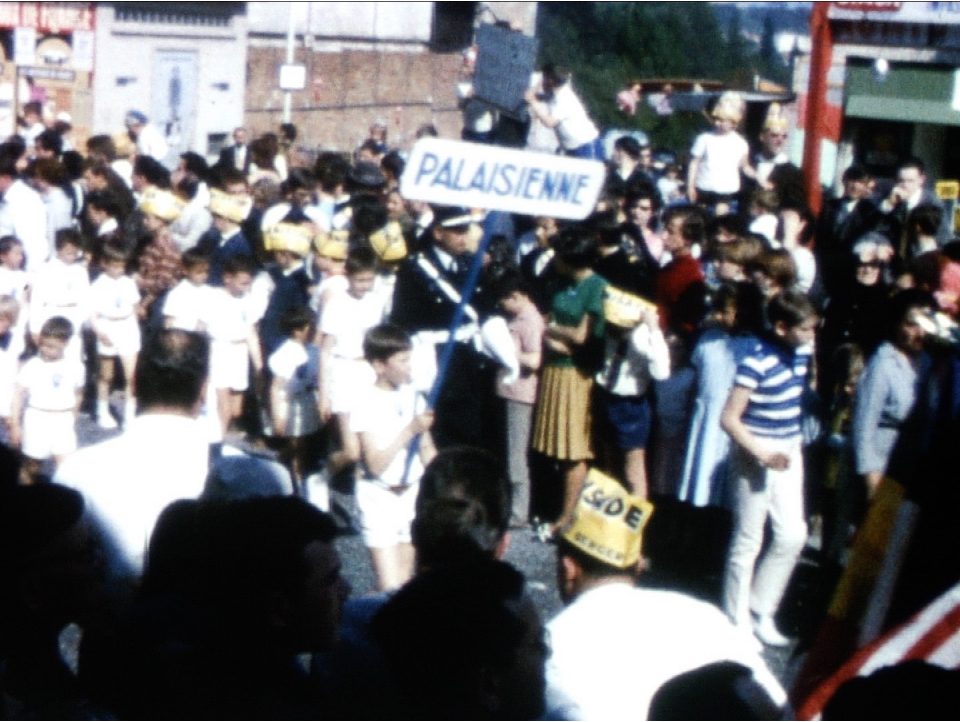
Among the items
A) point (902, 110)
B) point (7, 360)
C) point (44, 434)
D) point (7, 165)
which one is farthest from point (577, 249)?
point (902, 110)

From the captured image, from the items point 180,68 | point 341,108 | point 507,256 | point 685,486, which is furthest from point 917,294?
point 341,108

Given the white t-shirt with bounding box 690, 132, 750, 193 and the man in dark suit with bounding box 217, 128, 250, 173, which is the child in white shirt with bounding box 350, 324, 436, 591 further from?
the man in dark suit with bounding box 217, 128, 250, 173

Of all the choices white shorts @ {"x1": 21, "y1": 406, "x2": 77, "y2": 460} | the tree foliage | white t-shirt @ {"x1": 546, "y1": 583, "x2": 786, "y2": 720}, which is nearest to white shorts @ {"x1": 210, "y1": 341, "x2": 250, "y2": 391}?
white shorts @ {"x1": 21, "y1": 406, "x2": 77, "y2": 460}

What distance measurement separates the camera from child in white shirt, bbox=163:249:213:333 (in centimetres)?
845

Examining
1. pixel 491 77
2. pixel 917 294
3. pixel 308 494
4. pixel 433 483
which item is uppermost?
pixel 491 77

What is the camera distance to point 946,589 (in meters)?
3.52

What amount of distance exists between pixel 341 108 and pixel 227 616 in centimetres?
2594

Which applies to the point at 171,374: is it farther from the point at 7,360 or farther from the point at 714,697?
the point at 7,360

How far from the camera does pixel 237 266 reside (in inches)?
333

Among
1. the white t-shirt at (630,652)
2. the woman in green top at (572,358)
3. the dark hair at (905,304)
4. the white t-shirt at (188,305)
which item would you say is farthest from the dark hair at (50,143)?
the white t-shirt at (630,652)

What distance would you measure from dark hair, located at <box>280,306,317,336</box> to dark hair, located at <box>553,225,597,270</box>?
136cm

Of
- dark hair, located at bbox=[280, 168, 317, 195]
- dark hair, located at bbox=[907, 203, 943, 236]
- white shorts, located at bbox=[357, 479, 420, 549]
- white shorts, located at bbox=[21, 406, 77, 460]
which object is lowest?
white shorts, located at bbox=[21, 406, 77, 460]

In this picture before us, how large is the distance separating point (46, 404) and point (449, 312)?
6.53 feet

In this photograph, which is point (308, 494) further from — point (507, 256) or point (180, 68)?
point (180, 68)
